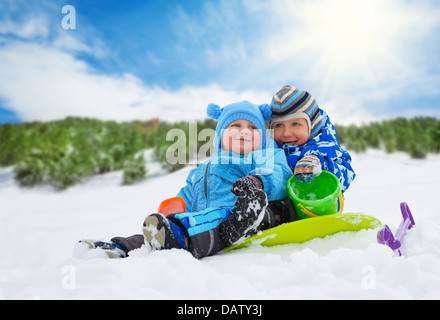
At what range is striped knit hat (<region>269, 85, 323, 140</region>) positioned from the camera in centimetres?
216

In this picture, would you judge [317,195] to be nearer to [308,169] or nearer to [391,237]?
[308,169]

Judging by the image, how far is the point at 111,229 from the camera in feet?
9.91

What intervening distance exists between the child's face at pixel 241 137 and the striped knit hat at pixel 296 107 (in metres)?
0.21

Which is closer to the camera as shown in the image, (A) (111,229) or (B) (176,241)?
(B) (176,241)

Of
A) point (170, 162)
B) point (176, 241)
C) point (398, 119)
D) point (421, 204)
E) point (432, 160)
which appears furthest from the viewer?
point (398, 119)

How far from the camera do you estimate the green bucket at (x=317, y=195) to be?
1778 millimetres

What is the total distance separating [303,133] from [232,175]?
1.80ft

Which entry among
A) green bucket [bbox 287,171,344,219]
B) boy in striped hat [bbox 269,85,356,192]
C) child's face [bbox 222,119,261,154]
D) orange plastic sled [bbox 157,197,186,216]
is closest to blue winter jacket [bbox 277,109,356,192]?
boy in striped hat [bbox 269,85,356,192]

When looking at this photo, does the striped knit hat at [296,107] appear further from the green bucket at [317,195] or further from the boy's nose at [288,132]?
the green bucket at [317,195]

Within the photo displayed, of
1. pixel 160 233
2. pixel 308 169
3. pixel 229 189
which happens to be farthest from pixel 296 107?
pixel 160 233

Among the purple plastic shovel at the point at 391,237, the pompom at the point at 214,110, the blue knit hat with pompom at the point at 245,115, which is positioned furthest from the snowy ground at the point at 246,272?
the pompom at the point at 214,110
